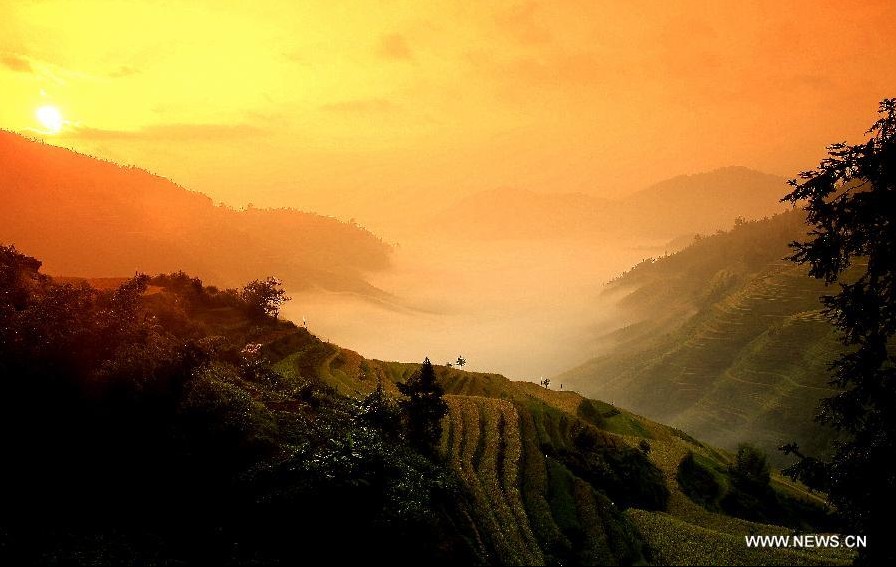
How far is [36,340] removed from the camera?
25.4m

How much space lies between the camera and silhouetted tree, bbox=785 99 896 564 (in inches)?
585

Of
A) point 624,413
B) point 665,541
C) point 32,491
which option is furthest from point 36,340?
point 624,413

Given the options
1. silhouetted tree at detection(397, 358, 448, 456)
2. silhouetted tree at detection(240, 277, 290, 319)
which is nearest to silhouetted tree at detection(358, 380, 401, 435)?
silhouetted tree at detection(397, 358, 448, 456)

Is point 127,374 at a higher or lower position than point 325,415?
higher

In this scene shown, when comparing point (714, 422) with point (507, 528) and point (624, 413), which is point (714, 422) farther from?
point (507, 528)

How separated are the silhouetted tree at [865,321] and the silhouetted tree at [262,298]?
82944 millimetres

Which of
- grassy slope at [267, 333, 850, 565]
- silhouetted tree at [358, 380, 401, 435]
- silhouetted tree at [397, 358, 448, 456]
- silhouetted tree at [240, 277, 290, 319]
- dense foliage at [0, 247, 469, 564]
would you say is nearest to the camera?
dense foliage at [0, 247, 469, 564]

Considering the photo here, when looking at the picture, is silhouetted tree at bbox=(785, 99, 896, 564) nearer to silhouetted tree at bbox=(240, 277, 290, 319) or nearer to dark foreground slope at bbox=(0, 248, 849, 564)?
dark foreground slope at bbox=(0, 248, 849, 564)

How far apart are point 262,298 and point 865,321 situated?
3356 inches

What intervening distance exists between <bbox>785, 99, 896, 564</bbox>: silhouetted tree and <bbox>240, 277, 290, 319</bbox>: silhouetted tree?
82.9 m

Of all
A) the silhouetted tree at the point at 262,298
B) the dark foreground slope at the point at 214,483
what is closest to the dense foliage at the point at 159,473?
the dark foreground slope at the point at 214,483

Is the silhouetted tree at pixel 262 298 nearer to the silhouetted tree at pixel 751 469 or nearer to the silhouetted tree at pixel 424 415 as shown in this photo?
the silhouetted tree at pixel 424 415

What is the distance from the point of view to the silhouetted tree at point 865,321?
48.7ft

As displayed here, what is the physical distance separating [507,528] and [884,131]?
92.9ft
